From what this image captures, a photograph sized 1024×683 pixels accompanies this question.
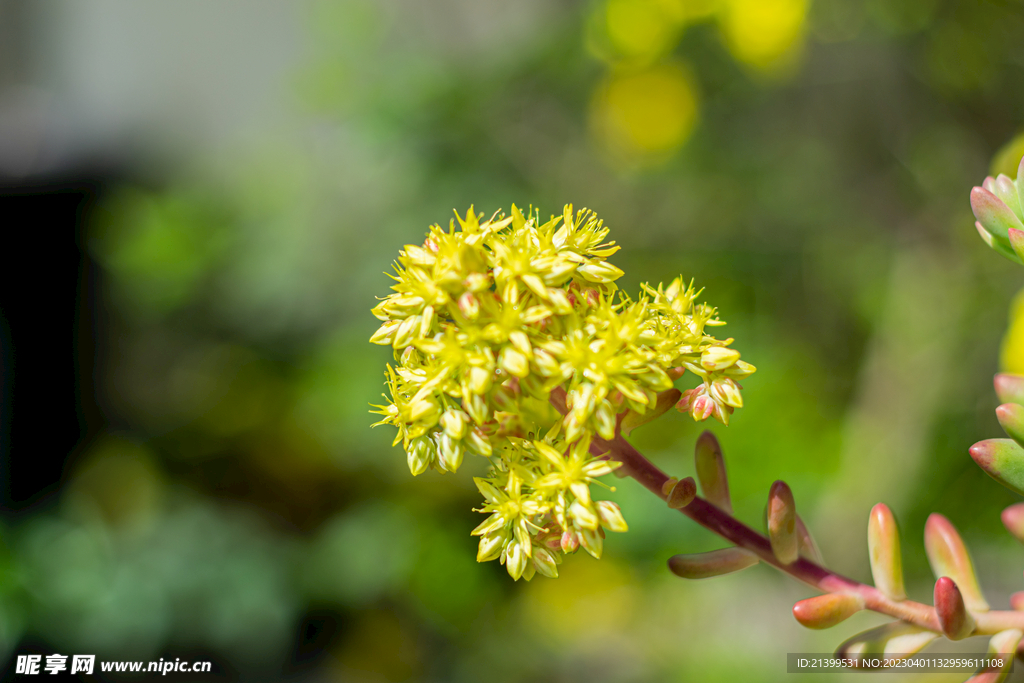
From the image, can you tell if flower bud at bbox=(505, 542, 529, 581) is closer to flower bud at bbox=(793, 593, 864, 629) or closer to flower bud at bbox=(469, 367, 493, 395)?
flower bud at bbox=(469, 367, 493, 395)

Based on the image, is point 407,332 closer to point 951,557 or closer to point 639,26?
point 951,557

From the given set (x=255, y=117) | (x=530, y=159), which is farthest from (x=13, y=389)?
(x=530, y=159)

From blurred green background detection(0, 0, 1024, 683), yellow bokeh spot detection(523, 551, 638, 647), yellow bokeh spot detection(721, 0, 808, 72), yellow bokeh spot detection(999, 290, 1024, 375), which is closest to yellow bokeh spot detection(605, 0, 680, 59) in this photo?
blurred green background detection(0, 0, 1024, 683)

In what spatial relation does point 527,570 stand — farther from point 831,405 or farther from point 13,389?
point 13,389

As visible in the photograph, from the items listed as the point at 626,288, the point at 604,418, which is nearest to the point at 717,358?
the point at 604,418

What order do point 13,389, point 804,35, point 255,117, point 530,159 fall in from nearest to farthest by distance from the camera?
point 804,35 → point 13,389 → point 530,159 → point 255,117

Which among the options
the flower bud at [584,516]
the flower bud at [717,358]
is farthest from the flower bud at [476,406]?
the flower bud at [717,358]
